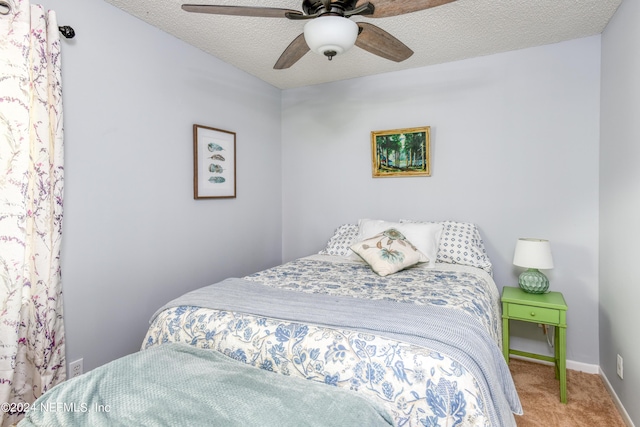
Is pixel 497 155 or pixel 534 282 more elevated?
pixel 497 155

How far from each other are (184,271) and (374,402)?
75.2 inches

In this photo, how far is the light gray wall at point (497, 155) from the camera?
102 inches

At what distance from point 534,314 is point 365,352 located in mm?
1584

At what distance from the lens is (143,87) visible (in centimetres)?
233

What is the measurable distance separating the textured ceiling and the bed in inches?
64.6

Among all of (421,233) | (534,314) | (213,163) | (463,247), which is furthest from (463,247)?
(213,163)

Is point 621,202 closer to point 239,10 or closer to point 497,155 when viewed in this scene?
point 497,155

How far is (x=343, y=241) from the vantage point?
10.0 feet

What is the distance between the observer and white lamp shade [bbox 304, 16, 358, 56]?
5.11 ft

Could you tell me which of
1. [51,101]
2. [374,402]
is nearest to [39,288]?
[51,101]

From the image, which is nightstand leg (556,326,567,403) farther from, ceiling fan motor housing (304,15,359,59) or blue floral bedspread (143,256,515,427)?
ceiling fan motor housing (304,15,359,59)

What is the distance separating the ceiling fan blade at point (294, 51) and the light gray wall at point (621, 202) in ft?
5.76

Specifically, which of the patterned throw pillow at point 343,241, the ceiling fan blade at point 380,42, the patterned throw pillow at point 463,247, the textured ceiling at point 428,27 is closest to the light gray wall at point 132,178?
the textured ceiling at point 428,27

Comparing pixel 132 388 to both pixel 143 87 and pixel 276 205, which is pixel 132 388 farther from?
pixel 276 205
